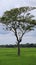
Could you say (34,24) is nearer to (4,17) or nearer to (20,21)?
(20,21)

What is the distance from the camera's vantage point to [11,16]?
55.2m

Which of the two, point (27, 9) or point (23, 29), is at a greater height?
point (27, 9)

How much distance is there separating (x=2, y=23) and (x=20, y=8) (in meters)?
6.75

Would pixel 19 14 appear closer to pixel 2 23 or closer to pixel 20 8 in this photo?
pixel 20 8

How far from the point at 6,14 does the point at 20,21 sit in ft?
11.3

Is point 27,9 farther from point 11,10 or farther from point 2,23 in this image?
point 2,23

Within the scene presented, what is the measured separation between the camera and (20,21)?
54625 mm

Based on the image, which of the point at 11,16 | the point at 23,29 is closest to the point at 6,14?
the point at 11,16

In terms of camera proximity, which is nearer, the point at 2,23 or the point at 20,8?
the point at 20,8

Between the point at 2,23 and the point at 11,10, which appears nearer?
the point at 11,10

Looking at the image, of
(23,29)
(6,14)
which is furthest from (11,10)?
(23,29)

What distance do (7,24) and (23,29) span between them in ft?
13.0

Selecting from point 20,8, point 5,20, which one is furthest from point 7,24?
point 20,8

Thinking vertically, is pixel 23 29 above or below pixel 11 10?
below
